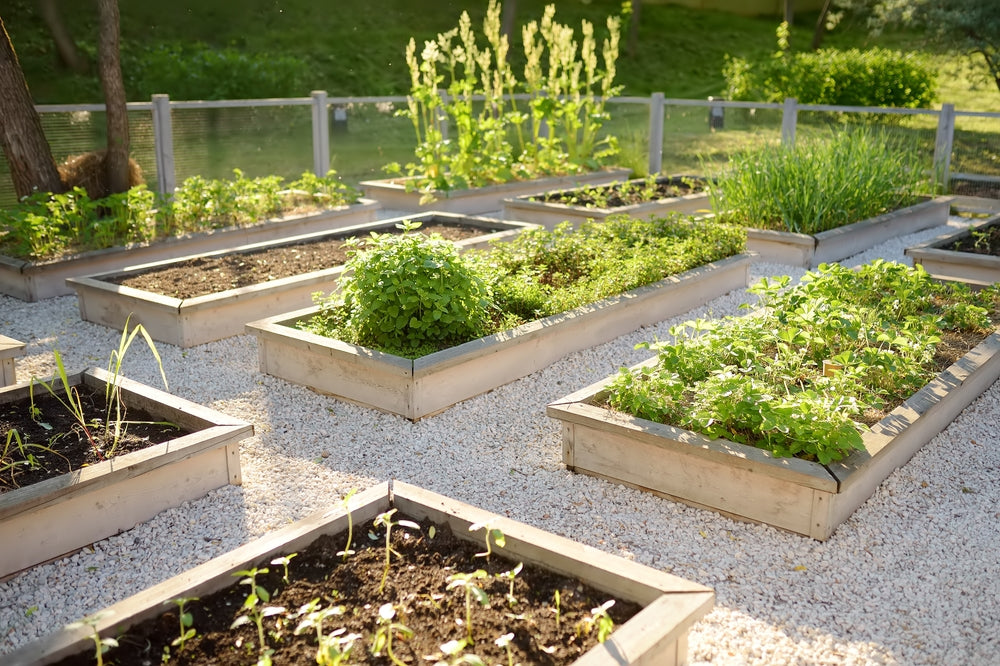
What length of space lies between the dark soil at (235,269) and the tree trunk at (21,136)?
2112 mm

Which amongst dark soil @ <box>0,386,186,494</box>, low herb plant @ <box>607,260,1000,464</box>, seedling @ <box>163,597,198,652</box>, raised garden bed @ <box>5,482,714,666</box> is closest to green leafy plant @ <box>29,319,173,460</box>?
dark soil @ <box>0,386,186,494</box>

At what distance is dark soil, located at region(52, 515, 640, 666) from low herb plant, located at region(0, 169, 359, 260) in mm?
5232

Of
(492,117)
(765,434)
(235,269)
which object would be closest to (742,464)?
(765,434)

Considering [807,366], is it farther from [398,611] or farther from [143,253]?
[143,253]

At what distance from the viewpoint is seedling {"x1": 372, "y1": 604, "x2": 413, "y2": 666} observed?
243 centimetres

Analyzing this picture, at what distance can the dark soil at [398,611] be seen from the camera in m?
2.54

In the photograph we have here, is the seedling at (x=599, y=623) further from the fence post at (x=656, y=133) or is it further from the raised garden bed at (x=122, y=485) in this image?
the fence post at (x=656, y=133)

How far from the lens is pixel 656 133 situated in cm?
1272

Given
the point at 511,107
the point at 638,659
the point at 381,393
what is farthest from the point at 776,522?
the point at 511,107

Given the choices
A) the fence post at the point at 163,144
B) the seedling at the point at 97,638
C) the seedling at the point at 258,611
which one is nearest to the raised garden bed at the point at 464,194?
the fence post at the point at 163,144

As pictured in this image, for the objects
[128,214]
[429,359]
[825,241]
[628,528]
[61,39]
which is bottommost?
[628,528]

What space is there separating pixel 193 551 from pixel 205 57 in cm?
1598

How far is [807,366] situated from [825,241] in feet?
12.2

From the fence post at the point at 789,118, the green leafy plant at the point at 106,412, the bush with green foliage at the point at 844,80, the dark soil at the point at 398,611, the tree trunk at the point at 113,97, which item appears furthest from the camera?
the bush with green foliage at the point at 844,80
